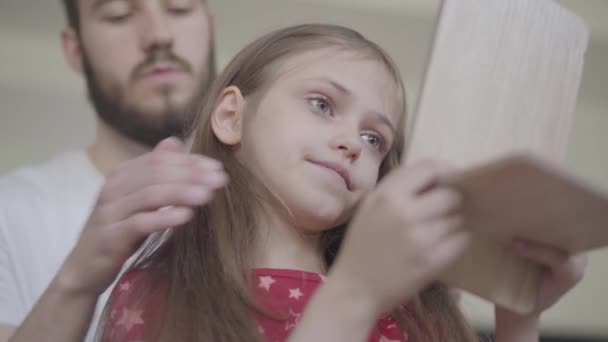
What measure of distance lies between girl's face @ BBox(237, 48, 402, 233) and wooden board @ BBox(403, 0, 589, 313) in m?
0.15

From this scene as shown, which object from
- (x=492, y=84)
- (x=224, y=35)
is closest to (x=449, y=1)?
(x=492, y=84)

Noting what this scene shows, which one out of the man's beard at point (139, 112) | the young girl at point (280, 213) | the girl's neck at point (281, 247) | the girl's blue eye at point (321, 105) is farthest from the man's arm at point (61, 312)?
the man's beard at point (139, 112)

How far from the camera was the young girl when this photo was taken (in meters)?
0.62

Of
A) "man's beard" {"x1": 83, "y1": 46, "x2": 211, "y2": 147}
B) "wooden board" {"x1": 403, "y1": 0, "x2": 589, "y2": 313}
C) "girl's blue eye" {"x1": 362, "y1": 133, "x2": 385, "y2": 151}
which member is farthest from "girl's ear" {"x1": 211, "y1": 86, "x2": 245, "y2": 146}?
"man's beard" {"x1": 83, "y1": 46, "x2": 211, "y2": 147}

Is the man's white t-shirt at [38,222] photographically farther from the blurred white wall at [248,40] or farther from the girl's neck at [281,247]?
the girl's neck at [281,247]

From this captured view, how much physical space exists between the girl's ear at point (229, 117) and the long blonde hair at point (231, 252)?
14mm

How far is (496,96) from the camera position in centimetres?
54

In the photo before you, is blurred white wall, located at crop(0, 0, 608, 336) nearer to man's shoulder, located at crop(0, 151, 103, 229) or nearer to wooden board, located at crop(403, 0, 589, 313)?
man's shoulder, located at crop(0, 151, 103, 229)

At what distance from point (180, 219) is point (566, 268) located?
32 centimetres

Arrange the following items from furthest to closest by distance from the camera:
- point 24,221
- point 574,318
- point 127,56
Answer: point 574,318 < point 127,56 < point 24,221

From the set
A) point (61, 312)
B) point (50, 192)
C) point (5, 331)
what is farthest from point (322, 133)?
point (50, 192)

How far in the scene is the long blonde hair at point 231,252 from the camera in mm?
636

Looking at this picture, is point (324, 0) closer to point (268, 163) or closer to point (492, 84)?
point (268, 163)

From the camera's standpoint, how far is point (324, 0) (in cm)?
147
